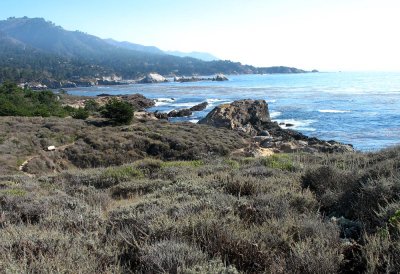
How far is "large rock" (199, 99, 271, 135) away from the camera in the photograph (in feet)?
132

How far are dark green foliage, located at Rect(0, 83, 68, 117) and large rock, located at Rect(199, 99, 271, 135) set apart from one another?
16.5m

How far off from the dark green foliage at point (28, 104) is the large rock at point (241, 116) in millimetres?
16456

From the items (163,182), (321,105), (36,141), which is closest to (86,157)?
(36,141)

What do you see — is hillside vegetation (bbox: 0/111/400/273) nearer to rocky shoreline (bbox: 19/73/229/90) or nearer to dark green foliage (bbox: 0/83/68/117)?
dark green foliage (bbox: 0/83/68/117)

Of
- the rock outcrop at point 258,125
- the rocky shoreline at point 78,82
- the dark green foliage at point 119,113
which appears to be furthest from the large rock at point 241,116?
the rocky shoreline at point 78,82

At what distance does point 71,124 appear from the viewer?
29047mm

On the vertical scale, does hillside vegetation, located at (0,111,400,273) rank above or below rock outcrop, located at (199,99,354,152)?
above

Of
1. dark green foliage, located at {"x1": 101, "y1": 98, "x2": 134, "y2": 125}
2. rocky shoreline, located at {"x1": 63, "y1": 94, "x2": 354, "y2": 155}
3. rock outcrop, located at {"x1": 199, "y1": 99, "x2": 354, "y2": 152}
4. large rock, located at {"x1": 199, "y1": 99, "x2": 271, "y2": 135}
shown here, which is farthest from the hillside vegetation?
large rock, located at {"x1": 199, "y1": 99, "x2": 271, "y2": 135}

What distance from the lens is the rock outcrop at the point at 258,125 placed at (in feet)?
97.9

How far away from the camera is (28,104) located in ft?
138

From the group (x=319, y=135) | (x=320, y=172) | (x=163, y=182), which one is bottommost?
(x=319, y=135)

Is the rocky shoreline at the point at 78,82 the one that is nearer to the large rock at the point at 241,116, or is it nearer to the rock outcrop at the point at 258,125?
the large rock at the point at 241,116

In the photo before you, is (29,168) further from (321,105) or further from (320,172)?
(321,105)

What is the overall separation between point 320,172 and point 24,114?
112 feet
